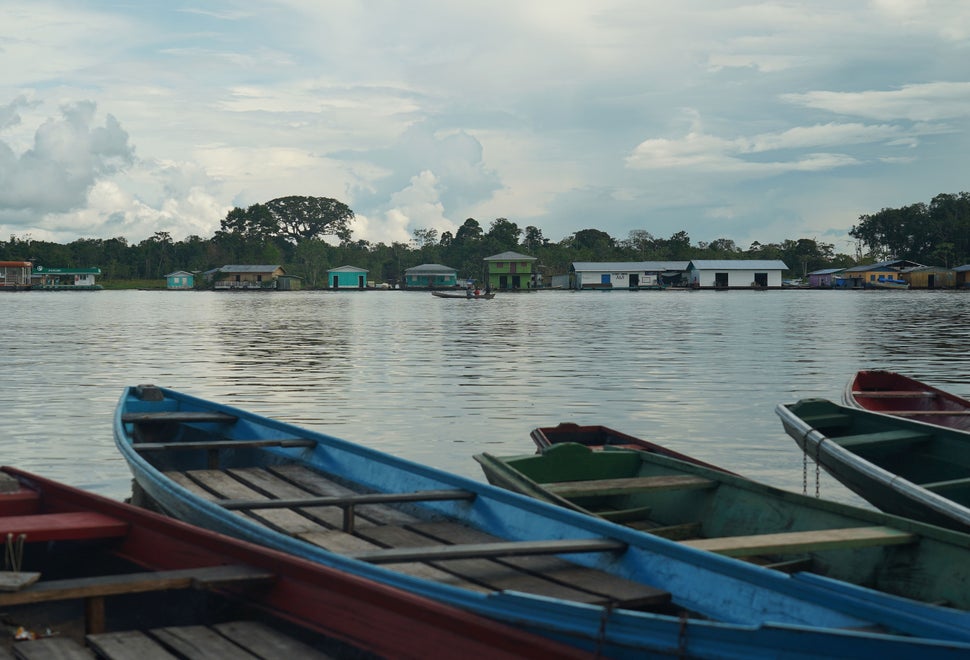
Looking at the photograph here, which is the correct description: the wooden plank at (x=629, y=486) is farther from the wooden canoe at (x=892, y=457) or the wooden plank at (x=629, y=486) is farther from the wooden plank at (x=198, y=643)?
the wooden plank at (x=198, y=643)

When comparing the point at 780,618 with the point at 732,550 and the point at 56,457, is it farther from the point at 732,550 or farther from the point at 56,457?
the point at 56,457

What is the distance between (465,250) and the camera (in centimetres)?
14438

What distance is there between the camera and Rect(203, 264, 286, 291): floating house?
5315 inches

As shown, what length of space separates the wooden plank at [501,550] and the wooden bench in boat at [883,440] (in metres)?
4.72

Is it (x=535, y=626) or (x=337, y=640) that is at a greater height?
(x=535, y=626)

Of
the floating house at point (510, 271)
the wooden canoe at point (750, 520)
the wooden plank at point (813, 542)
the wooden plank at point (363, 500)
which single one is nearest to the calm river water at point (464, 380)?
the wooden canoe at point (750, 520)

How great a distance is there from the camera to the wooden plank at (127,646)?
13.7 ft

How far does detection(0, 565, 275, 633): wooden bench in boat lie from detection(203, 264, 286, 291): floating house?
133 m

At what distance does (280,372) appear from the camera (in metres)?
21.7

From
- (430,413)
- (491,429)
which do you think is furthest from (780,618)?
(430,413)

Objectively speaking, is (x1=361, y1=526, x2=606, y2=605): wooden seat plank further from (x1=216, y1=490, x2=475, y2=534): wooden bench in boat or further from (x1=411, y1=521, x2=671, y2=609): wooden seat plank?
(x1=216, y1=490, x2=475, y2=534): wooden bench in boat

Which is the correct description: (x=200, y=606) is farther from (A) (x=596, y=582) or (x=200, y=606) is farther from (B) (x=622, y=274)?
(B) (x=622, y=274)

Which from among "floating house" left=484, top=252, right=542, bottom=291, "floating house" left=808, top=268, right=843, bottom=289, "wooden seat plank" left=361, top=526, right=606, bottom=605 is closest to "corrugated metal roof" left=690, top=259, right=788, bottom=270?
Answer: "floating house" left=808, top=268, right=843, bottom=289

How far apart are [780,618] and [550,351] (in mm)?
23700
